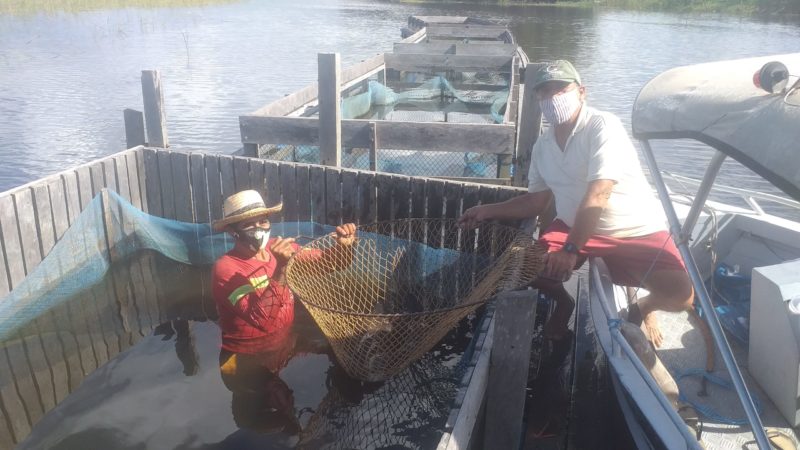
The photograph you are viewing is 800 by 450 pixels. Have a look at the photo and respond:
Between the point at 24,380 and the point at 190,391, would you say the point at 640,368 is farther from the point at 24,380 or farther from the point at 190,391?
the point at 24,380

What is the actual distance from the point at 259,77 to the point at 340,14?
95.7ft

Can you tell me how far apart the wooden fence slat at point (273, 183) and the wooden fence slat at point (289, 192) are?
0.05 m

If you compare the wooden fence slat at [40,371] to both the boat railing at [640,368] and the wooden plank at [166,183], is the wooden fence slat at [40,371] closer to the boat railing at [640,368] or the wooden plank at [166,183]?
the wooden plank at [166,183]

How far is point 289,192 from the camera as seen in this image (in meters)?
6.42

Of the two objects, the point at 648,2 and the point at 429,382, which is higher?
the point at 648,2

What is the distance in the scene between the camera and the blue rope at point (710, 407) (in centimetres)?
397

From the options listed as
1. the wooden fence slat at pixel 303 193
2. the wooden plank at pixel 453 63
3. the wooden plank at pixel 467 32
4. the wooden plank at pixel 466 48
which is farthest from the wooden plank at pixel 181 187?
the wooden plank at pixel 467 32

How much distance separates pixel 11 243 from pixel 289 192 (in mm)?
2525

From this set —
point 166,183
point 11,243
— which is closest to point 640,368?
point 11,243

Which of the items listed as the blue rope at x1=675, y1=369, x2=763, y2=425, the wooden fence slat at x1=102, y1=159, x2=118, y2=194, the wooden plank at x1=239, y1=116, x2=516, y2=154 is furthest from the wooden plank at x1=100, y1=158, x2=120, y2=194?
the blue rope at x1=675, y1=369, x2=763, y2=425

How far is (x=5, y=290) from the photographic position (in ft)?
17.2

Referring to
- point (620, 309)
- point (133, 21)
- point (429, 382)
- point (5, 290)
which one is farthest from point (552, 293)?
point (133, 21)

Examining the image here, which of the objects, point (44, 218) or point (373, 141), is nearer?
point (44, 218)

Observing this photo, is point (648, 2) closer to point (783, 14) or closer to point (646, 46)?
point (783, 14)
